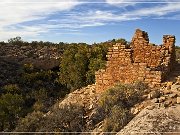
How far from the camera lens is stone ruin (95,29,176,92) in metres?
11.9

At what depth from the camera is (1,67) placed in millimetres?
41656

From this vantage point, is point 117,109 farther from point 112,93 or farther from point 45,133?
point 45,133

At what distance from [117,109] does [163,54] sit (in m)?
4.00

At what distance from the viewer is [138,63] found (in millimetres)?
12125

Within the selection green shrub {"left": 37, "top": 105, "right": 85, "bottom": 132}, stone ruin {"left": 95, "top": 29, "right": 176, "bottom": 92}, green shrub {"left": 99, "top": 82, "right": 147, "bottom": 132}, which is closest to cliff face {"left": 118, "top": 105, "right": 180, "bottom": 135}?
green shrub {"left": 99, "top": 82, "right": 147, "bottom": 132}

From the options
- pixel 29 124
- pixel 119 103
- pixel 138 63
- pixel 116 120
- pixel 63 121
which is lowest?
pixel 29 124

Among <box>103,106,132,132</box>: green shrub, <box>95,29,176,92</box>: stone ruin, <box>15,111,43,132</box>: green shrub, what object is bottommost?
<box>15,111,43,132</box>: green shrub

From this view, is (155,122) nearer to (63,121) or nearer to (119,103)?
(119,103)

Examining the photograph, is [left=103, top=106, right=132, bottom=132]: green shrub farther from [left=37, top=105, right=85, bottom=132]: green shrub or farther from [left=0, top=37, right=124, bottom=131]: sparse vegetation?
[left=0, top=37, right=124, bottom=131]: sparse vegetation

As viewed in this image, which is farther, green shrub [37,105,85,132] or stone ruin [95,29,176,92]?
stone ruin [95,29,176,92]

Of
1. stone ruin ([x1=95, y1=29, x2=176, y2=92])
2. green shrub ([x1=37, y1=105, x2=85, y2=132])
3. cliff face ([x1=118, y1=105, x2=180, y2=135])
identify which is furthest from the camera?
stone ruin ([x1=95, y1=29, x2=176, y2=92])

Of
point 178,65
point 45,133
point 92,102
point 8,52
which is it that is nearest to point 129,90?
point 92,102

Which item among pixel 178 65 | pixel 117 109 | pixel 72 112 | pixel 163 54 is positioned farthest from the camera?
pixel 178 65

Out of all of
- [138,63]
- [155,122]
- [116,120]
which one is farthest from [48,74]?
[155,122]
